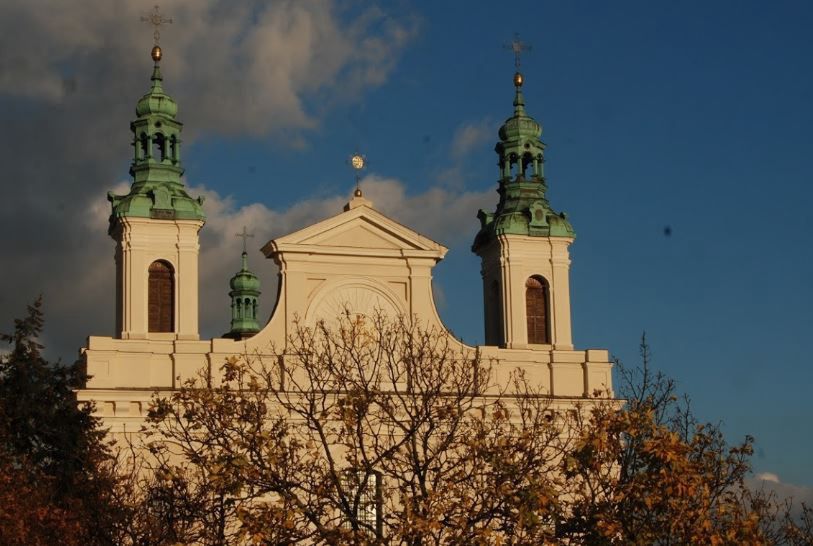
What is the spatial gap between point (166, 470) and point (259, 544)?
7.99ft

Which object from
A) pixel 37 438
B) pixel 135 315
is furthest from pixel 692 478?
pixel 135 315

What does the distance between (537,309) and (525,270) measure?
1285 mm

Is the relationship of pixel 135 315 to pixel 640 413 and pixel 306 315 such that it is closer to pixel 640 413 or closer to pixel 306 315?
pixel 306 315

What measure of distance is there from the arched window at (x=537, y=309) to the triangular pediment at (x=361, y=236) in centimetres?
376

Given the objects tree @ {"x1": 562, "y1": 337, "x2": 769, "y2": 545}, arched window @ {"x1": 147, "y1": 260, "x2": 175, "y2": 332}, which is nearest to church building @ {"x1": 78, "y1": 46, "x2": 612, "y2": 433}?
arched window @ {"x1": 147, "y1": 260, "x2": 175, "y2": 332}

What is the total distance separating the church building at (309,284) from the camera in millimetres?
46375

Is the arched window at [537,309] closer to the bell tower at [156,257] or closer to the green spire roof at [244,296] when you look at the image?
the bell tower at [156,257]

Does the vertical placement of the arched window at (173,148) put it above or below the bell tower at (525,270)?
above

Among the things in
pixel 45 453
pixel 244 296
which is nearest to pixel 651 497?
pixel 45 453

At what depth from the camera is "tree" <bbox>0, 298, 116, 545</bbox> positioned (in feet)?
112

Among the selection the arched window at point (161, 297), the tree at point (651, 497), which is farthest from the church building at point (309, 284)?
the tree at point (651, 497)

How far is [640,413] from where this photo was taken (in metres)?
28.1

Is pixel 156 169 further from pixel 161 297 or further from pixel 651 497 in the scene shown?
pixel 651 497

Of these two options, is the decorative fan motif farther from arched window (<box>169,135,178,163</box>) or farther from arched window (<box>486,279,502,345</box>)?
arched window (<box>169,135,178,163</box>)
